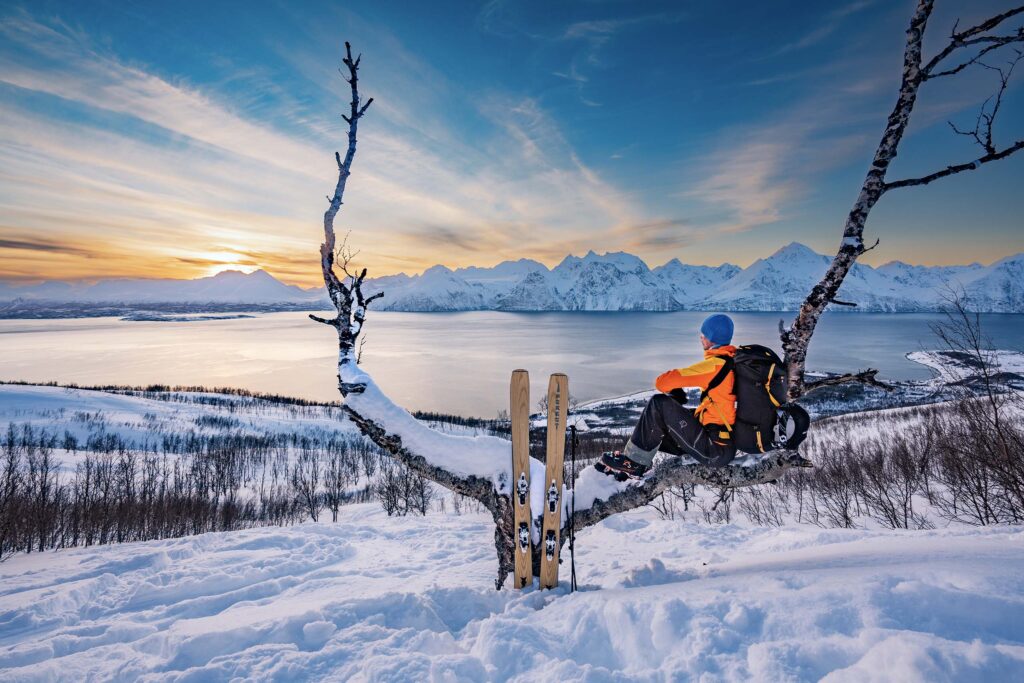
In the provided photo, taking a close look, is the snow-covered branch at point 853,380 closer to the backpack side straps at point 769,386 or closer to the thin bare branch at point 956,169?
the backpack side straps at point 769,386

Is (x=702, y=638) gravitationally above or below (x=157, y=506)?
above

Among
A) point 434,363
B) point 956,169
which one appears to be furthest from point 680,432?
point 434,363

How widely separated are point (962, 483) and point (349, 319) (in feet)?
41.8

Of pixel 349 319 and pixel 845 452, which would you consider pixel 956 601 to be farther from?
pixel 845 452

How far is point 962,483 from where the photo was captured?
29.8 feet

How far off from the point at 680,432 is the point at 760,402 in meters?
0.76

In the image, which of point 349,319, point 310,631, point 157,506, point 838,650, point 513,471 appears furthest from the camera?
point 157,506

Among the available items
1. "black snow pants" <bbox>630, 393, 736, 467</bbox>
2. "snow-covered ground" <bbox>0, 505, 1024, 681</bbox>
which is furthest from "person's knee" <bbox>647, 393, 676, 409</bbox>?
"snow-covered ground" <bbox>0, 505, 1024, 681</bbox>

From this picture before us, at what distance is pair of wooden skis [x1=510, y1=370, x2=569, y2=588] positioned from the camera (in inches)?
174

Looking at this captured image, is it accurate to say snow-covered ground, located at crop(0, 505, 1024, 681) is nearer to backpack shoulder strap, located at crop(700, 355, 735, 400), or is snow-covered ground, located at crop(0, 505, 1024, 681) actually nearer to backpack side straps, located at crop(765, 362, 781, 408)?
backpack side straps, located at crop(765, 362, 781, 408)

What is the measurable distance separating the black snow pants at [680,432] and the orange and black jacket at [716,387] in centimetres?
17

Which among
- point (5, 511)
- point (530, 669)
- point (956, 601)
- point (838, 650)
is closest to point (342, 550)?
point (530, 669)

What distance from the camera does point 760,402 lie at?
3.81 metres

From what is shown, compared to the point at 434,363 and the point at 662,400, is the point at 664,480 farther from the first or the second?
the point at 434,363
